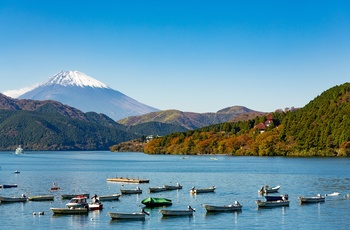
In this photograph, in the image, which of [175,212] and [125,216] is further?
[175,212]

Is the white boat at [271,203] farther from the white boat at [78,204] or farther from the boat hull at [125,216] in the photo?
the white boat at [78,204]

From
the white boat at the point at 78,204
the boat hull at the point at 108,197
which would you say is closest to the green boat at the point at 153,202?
the white boat at the point at 78,204

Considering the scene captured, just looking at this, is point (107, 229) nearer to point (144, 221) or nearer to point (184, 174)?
point (144, 221)

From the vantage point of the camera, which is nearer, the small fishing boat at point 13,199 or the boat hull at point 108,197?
the small fishing boat at point 13,199

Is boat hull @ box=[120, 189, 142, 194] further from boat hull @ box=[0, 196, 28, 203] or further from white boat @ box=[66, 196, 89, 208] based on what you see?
white boat @ box=[66, 196, 89, 208]

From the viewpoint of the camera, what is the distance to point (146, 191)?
104 meters

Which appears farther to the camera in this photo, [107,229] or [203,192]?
[203,192]

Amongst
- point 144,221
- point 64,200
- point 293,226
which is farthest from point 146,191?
point 293,226

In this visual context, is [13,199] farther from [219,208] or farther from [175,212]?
[219,208]

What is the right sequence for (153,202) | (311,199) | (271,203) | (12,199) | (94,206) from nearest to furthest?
(94,206) → (271,203) → (153,202) → (311,199) → (12,199)

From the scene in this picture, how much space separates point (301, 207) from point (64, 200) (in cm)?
3582

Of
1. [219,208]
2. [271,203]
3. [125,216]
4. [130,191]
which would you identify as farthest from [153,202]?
[130,191]

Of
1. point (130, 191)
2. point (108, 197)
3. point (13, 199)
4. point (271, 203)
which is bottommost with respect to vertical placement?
point (13, 199)

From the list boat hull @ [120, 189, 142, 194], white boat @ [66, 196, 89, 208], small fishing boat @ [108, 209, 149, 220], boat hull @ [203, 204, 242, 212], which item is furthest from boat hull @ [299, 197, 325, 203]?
white boat @ [66, 196, 89, 208]
